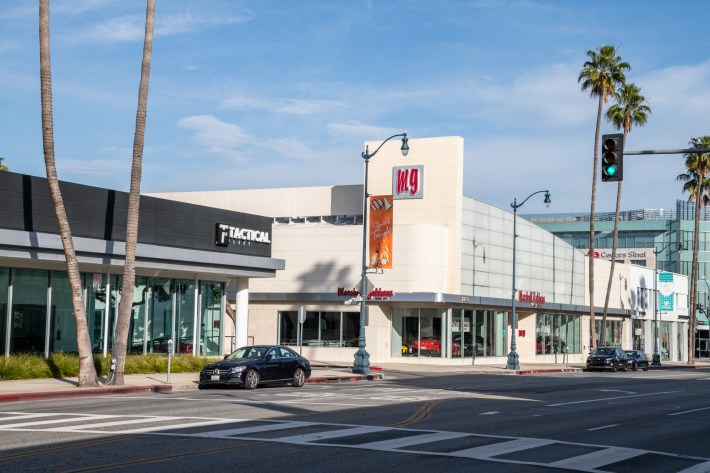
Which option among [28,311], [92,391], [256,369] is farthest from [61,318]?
[256,369]

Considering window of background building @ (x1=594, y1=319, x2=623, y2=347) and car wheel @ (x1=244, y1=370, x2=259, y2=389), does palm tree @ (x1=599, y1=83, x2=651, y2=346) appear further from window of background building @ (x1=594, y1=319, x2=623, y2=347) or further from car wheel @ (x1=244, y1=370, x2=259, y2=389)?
car wheel @ (x1=244, y1=370, x2=259, y2=389)

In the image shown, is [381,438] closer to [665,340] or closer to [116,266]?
[116,266]

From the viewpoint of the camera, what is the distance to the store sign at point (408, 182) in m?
51.9

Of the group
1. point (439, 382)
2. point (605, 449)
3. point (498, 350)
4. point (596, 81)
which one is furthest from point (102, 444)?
point (596, 81)

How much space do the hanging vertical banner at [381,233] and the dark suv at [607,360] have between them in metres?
14.3

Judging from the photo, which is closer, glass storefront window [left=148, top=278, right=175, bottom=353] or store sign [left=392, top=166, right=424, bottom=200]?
glass storefront window [left=148, top=278, right=175, bottom=353]

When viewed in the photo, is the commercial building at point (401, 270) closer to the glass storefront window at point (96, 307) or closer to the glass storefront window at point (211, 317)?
the glass storefront window at point (211, 317)

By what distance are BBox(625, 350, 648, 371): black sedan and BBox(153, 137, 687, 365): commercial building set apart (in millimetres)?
6849

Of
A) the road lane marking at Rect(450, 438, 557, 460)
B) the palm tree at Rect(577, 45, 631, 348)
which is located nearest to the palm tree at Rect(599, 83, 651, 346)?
the palm tree at Rect(577, 45, 631, 348)

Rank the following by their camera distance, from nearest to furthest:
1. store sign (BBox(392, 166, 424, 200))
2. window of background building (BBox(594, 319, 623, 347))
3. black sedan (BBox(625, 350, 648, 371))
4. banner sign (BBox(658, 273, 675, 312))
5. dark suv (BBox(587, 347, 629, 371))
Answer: store sign (BBox(392, 166, 424, 200)), dark suv (BBox(587, 347, 629, 371)), black sedan (BBox(625, 350, 648, 371)), window of background building (BBox(594, 319, 623, 347)), banner sign (BBox(658, 273, 675, 312))

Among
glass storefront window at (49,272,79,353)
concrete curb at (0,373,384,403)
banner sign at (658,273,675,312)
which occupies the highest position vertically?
banner sign at (658,273,675,312)

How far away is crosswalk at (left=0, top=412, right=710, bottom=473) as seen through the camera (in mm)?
14039

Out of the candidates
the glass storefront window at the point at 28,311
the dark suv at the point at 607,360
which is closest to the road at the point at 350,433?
the glass storefront window at the point at 28,311

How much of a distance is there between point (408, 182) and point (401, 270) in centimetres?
496
